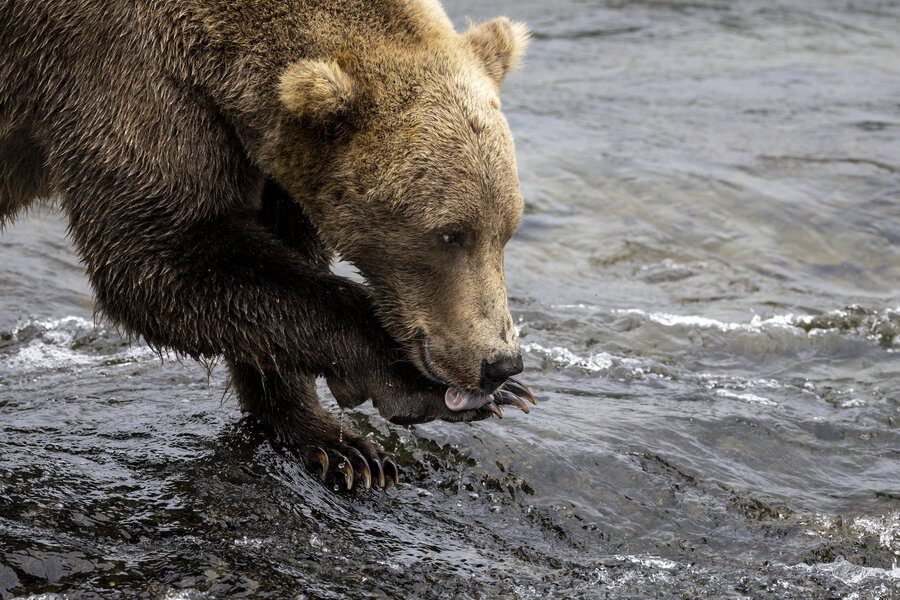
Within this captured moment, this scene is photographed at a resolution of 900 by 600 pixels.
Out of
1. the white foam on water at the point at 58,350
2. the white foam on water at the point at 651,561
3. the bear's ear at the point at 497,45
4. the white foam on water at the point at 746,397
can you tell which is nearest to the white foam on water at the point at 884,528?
the white foam on water at the point at 651,561

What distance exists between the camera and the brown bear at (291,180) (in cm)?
391

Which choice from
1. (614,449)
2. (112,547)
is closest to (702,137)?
(614,449)

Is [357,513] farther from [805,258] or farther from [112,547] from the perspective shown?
[805,258]

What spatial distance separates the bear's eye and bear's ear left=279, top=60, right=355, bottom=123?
0.56 m

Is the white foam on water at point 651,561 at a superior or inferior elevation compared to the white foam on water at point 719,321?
inferior

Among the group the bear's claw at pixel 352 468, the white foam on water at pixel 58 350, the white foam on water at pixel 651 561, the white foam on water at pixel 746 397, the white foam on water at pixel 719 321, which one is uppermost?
the white foam on water at pixel 719 321

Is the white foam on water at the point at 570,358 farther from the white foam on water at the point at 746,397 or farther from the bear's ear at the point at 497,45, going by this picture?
the bear's ear at the point at 497,45

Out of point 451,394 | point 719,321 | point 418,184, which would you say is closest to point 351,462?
point 451,394

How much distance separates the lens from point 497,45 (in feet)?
14.8

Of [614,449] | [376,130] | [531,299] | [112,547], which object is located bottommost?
[112,547]

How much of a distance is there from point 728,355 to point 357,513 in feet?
9.07

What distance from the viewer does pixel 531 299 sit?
681cm

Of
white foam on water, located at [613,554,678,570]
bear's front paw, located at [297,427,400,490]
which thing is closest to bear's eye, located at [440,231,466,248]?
bear's front paw, located at [297,427,400,490]

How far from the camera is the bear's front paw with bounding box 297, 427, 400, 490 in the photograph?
177 inches
